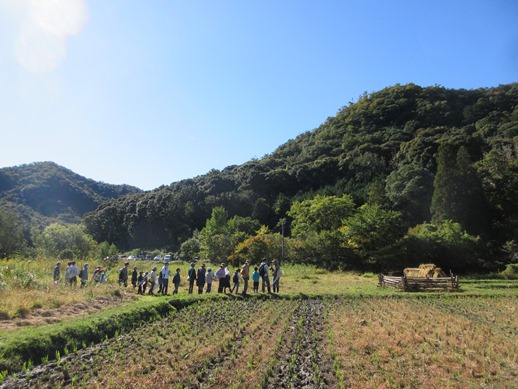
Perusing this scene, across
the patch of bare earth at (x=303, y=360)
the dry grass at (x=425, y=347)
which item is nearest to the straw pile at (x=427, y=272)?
the dry grass at (x=425, y=347)

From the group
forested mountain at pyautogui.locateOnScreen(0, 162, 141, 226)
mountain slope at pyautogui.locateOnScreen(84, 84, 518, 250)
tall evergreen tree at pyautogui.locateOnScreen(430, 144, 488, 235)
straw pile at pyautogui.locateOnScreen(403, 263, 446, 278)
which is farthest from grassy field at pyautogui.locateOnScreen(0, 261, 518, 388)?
forested mountain at pyautogui.locateOnScreen(0, 162, 141, 226)

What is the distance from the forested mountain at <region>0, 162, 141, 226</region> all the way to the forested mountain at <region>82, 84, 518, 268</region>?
17378 mm

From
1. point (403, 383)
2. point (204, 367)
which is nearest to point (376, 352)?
point (403, 383)

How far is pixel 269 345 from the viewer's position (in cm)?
932

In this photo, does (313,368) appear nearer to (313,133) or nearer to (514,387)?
(514,387)

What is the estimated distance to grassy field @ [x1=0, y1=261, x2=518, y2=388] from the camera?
702 centimetres

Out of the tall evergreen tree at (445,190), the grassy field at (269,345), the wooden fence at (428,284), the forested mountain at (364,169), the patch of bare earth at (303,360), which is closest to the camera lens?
the patch of bare earth at (303,360)

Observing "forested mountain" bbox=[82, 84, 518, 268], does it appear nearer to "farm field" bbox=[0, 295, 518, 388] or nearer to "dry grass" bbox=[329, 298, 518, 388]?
"dry grass" bbox=[329, 298, 518, 388]

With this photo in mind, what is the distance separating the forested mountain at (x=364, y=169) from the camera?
187ft

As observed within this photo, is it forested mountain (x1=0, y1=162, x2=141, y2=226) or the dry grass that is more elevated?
forested mountain (x1=0, y1=162, x2=141, y2=226)

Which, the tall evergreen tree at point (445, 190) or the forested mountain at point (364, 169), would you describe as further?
the forested mountain at point (364, 169)

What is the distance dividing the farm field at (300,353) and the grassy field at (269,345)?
1.2 inches

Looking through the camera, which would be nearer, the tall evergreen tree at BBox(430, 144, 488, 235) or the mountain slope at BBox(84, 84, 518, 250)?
the tall evergreen tree at BBox(430, 144, 488, 235)

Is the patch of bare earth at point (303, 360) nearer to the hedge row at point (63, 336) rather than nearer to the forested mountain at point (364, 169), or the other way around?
the hedge row at point (63, 336)
